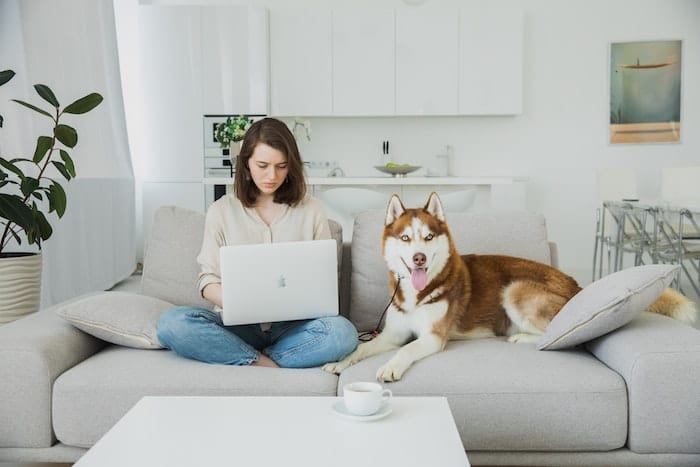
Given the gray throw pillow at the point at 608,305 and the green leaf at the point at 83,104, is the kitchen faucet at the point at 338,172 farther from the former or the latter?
the gray throw pillow at the point at 608,305

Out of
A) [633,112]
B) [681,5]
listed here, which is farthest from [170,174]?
[681,5]

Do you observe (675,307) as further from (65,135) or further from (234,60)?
(234,60)

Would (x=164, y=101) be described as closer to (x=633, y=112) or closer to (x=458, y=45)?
(x=458, y=45)

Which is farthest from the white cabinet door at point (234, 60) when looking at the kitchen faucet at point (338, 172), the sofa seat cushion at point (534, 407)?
the sofa seat cushion at point (534, 407)

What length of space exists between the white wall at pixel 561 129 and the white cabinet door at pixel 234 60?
0.42 m

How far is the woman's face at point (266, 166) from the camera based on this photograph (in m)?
2.27

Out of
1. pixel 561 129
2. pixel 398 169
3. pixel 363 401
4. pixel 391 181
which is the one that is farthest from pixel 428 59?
pixel 363 401

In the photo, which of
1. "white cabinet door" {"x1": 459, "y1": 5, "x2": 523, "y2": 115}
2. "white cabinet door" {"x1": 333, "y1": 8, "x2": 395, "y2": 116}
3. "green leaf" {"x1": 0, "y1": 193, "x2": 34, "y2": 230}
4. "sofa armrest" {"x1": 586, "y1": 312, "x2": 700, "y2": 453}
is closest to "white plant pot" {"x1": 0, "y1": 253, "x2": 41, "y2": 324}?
"green leaf" {"x1": 0, "y1": 193, "x2": 34, "y2": 230}

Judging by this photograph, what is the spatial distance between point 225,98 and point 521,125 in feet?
8.73

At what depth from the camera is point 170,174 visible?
628 cm

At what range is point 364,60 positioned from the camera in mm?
6219

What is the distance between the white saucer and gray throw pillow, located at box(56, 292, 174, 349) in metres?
0.83

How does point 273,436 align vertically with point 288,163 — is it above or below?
below

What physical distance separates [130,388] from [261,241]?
657 millimetres
